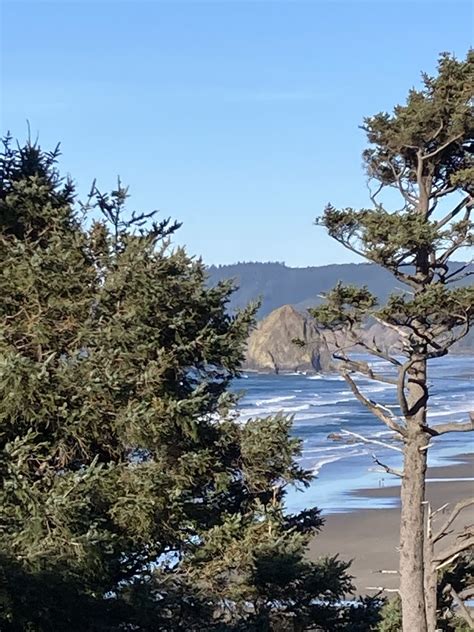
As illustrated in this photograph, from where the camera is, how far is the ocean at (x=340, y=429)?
107ft

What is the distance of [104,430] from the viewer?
1030cm

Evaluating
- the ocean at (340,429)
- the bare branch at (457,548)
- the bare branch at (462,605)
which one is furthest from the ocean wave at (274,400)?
the bare branch at (457,548)

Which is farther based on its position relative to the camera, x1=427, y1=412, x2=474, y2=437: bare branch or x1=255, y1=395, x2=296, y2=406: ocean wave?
x1=255, y1=395, x2=296, y2=406: ocean wave

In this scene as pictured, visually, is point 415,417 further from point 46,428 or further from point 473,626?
point 46,428

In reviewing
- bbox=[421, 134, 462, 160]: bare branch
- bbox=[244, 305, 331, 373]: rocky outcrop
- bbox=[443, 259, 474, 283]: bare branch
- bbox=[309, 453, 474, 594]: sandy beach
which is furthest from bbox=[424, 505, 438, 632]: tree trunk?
bbox=[244, 305, 331, 373]: rocky outcrop

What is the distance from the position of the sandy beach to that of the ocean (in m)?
0.88

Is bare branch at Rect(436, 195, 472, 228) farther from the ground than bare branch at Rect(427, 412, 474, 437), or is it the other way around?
bare branch at Rect(436, 195, 472, 228)

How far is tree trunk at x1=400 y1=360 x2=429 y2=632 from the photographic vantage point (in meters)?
11.2

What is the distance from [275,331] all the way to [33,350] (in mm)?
120892

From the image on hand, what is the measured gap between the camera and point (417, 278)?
11.4 m

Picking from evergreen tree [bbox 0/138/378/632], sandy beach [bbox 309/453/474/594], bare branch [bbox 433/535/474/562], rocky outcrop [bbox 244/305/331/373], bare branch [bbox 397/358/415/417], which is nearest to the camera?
evergreen tree [bbox 0/138/378/632]

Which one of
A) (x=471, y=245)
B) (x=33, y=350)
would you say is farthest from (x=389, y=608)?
(x=33, y=350)

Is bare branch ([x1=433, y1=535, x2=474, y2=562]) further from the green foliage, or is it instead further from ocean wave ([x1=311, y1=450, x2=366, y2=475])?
ocean wave ([x1=311, y1=450, x2=366, y2=475])

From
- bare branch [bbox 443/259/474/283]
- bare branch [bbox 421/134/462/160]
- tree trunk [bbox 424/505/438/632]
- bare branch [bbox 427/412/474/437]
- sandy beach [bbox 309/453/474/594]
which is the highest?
bare branch [bbox 421/134/462/160]
